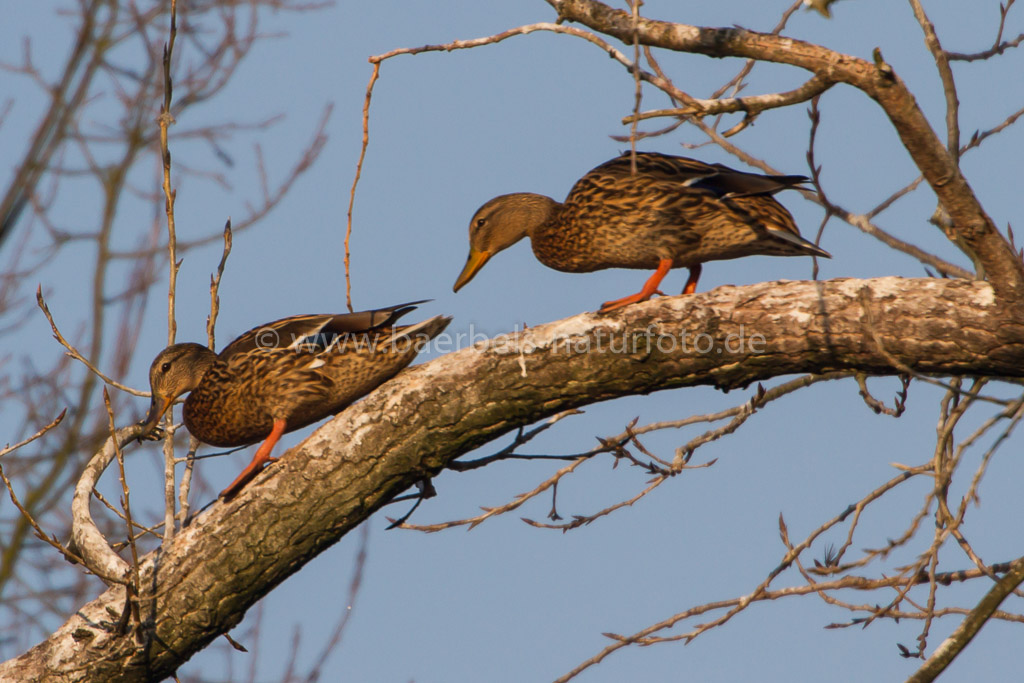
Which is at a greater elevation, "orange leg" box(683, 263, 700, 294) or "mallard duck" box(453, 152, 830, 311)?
"mallard duck" box(453, 152, 830, 311)

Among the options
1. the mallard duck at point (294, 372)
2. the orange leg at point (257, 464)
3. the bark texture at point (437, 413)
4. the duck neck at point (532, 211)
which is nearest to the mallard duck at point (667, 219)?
the duck neck at point (532, 211)

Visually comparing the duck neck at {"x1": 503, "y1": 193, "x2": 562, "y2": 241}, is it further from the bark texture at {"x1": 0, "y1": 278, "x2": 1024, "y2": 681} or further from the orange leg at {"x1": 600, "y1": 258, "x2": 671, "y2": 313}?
the bark texture at {"x1": 0, "y1": 278, "x2": 1024, "y2": 681}

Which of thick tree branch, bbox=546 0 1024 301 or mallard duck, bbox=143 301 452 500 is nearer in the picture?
thick tree branch, bbox=546 0 1024 301

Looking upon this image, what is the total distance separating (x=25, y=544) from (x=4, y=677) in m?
2.54

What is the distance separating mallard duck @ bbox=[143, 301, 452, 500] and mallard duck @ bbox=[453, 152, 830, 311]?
101cm

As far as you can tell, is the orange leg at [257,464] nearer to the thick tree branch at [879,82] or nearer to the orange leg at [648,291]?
the orange leg at [648,291]

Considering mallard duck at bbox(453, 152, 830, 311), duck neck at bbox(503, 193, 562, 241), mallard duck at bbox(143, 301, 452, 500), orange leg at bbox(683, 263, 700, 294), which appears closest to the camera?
mallard duck at bbox(143, 301, 452, 500)

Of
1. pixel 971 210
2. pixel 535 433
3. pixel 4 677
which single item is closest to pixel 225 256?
pixel 535 433

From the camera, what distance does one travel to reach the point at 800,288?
374cm

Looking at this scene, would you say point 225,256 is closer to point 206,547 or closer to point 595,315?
point 206,547

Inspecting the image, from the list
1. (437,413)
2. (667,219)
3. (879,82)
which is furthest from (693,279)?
(879,82)

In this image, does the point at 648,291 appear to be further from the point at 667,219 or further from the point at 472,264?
the point at 472,264

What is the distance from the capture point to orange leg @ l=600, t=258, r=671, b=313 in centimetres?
399

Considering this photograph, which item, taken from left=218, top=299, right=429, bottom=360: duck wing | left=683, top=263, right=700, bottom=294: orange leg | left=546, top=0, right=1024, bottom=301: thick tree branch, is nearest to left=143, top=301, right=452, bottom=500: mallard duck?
left=218, top=299, right=429, bottom=360: duck wing
